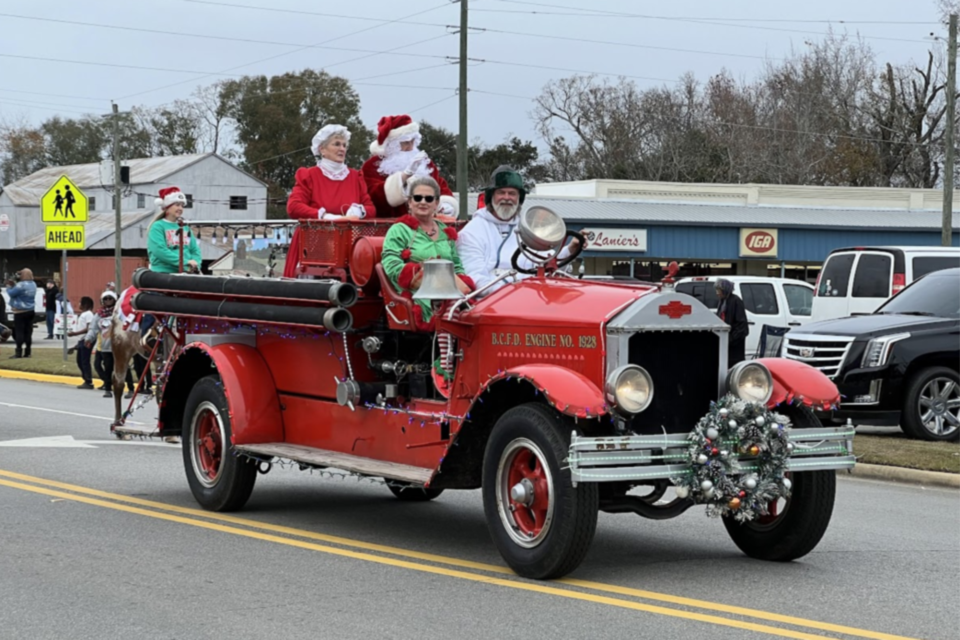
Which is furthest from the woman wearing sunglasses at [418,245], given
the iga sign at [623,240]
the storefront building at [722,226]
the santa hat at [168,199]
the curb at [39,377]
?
the iga sign at [623,240]

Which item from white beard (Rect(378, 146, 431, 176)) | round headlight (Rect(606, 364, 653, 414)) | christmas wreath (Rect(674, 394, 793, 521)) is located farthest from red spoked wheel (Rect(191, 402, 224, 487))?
christmas wreath (Rect(674, 394, 793, 521))

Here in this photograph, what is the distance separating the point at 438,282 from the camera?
7.98m

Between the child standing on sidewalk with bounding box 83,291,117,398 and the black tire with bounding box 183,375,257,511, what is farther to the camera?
the child standing on sidewalk with bounding box 83,291,117,398

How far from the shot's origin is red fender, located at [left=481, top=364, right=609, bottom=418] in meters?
6.84

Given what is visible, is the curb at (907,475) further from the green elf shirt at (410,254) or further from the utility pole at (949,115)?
the utility pole at (949,115)

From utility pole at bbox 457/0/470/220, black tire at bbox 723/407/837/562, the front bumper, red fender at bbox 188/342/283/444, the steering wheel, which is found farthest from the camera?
utility pole at bbox 457/0/470/220

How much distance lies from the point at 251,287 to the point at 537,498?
3256 mm

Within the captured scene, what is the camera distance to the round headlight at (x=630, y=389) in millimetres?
7000

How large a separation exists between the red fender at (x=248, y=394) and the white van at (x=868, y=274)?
1195cm

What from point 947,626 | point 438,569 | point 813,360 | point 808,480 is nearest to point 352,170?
point 438,569

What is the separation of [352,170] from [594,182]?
41.8m

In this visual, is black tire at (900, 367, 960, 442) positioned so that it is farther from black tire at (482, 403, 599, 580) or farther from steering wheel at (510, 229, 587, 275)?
black tire at (482, 403, 599, 580)

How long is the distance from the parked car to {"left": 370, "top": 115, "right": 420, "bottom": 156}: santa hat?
693 cm

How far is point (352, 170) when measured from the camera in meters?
10.2
